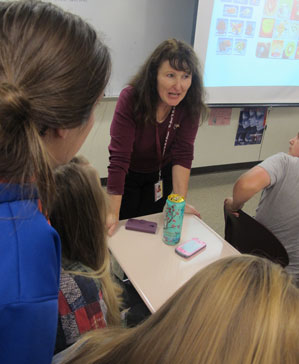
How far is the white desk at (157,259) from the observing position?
0.97 m

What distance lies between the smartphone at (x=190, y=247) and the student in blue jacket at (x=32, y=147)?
67cm

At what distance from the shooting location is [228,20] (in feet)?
8.34

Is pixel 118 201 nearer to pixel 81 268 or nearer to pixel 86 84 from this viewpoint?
pixel 81 268

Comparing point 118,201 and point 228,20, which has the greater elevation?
point 228,20

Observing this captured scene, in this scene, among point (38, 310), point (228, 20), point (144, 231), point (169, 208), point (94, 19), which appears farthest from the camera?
point (228, 20)

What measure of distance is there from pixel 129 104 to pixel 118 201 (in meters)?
0.43

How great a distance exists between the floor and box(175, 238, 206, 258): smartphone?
137 cm

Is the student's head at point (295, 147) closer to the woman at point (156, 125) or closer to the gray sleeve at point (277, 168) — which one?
the gray sleeve at point (277, 168)

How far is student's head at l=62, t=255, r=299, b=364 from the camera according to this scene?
429mm

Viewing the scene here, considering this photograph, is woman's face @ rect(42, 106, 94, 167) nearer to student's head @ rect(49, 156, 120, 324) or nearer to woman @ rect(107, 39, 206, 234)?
student's head @ rect(49, 156, 120, 324)

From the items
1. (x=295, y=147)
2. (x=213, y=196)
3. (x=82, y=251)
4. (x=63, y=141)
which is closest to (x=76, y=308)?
(x=82, y=251)

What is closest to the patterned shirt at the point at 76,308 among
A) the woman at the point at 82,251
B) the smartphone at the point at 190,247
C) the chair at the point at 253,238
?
the woman at the point at 82,251

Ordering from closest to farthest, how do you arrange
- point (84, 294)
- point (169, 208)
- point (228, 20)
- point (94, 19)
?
1. point (84, 294)
2. point (169, 208)
3. point (94, 19)
4. point (228, 20)

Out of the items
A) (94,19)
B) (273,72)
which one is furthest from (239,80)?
(94,19)
